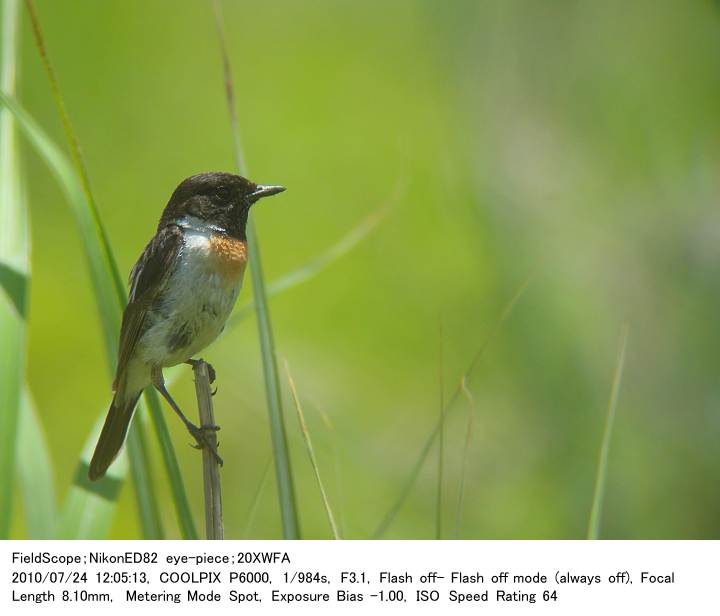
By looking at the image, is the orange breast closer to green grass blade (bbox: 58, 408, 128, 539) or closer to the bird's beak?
the bird's beak

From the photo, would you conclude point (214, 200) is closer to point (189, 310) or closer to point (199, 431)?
point (189, 310)

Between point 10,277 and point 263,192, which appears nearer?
point 10,277

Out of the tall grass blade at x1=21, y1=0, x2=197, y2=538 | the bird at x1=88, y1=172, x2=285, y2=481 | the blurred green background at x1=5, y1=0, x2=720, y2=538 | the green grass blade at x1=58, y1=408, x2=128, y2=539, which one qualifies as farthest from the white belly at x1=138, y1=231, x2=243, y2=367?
the blurred green background at x1=5, y1=0, x2=720, y2=538

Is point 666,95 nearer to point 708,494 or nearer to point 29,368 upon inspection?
point 708,494

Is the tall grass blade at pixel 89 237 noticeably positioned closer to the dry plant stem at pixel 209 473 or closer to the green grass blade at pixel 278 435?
the dry plant stem at pixel 209 473

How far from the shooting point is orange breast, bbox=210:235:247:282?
5.31 ft

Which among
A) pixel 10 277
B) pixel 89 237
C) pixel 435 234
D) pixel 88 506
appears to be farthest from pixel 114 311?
pixel 435 234

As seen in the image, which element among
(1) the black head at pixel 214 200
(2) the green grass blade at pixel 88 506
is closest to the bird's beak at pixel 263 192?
(1) the black head at pixel 214 200

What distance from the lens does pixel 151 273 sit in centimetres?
166

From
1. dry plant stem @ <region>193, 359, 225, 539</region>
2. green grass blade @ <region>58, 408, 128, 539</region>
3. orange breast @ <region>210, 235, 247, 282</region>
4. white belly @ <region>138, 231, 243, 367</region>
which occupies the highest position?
orange breast @ <region>210, 235, 247, 282</region>

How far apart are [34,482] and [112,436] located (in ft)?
0.72

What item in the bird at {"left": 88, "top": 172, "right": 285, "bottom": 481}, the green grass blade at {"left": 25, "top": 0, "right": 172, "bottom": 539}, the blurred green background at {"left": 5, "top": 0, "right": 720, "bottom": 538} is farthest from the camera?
the blurred green background at {"left": 5, "top": 0, "right": 720, "bottom": 538}

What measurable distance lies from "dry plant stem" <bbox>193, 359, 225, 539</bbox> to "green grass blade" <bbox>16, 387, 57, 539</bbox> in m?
0.37
